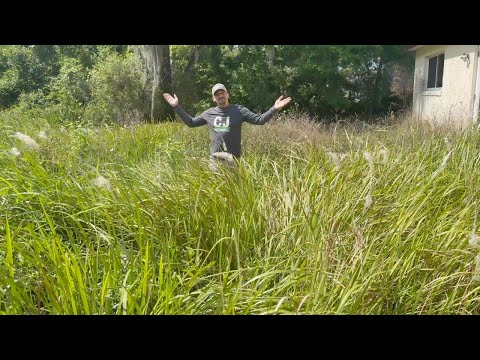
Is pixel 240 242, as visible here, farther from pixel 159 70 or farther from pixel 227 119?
pixel 159 70

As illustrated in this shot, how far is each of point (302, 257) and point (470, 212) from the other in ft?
4.18

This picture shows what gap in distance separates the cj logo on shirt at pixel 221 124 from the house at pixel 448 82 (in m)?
4.54

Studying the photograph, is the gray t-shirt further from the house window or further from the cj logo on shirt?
the house window

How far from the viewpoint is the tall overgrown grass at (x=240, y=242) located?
5.65 feet

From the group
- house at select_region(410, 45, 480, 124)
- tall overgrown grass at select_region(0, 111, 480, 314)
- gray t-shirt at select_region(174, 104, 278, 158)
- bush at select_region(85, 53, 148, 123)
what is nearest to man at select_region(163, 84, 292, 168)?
gray t-shirt at select_region(174, 104, 278, 158)

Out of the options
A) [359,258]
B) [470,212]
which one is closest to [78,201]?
[359,258]

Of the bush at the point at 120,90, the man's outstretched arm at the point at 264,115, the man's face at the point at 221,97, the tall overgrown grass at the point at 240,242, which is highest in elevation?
the bush at the point at 120,90

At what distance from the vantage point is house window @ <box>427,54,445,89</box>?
42.7 ft

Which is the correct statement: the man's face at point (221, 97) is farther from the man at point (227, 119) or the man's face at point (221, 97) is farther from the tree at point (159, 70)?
the tree at point (159, 70)

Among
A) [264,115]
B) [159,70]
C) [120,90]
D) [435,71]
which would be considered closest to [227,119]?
[264,115]

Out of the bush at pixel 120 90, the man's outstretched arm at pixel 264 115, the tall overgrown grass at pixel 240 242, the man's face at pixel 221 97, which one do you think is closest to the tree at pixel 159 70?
the bush at pixel 120 90

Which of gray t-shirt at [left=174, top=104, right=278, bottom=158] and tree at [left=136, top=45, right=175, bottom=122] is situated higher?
tree at [left=136, top=45, right=175, bottom=122]

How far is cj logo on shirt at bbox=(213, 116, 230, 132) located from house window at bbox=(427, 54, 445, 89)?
11.7 meters

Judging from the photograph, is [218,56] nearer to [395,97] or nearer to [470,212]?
[395,97]
